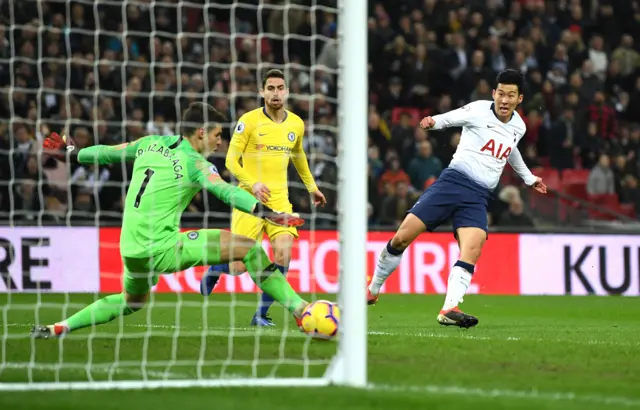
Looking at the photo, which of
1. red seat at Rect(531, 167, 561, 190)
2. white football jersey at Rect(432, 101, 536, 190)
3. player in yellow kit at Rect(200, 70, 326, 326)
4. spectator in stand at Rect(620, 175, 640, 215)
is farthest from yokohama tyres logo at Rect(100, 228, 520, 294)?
white football jersey at Rect(432, 101, 536, 190)

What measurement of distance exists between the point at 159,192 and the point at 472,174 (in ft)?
9.54

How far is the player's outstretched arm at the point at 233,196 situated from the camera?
7250 mm

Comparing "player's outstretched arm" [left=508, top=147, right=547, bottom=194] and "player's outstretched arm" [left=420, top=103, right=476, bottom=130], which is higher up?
"player's outstretched arm" [left=420, top=103, right=476, bottom=130]

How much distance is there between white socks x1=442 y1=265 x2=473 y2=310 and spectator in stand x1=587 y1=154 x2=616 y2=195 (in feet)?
28.4

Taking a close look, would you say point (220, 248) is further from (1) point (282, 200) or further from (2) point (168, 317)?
(2) point (168, 317)

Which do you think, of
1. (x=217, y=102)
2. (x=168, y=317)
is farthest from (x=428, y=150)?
(x=168, y=317)

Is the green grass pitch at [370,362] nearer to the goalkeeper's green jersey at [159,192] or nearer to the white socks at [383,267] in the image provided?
the white socks at [383,267]

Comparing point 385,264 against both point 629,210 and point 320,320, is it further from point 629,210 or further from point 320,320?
point 629,210

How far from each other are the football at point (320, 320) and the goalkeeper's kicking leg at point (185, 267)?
14 centimetres

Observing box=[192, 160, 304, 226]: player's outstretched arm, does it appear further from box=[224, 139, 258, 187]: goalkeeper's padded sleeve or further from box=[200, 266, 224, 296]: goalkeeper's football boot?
box=[200, 266, 224, 296]: goalkeeper's football boot

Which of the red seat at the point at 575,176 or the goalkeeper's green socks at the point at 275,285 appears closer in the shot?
the goalkeeper's green socks at the point at 275,285

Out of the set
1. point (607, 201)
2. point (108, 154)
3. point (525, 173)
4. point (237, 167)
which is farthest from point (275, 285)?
point (607, 201)

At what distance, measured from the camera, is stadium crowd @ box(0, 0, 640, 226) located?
14477 millimetres

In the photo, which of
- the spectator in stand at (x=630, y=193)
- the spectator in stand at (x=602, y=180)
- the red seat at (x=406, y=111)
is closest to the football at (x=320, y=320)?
the red seat at (x=406, y=111)
